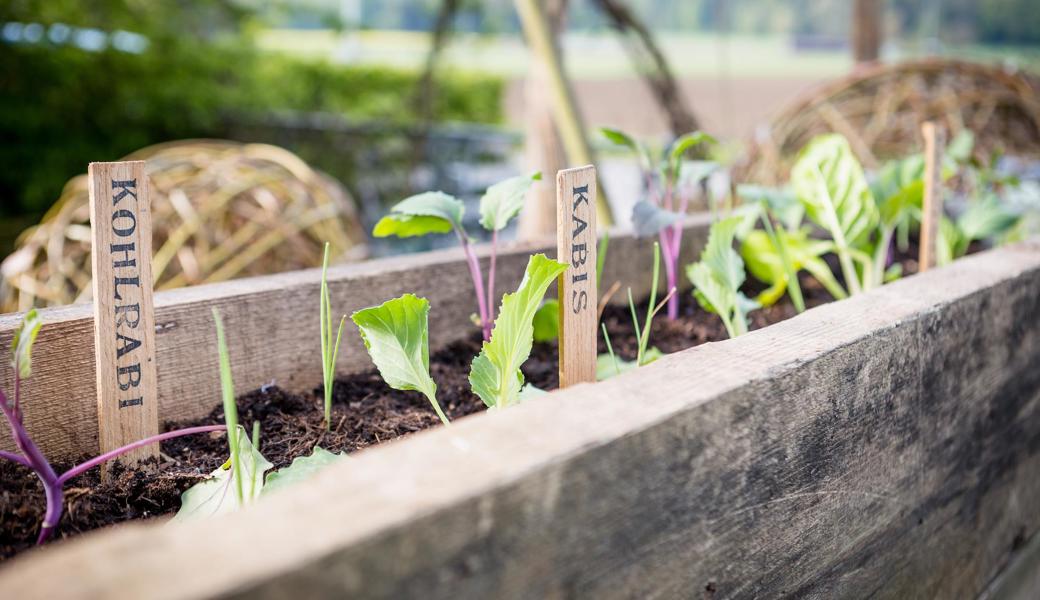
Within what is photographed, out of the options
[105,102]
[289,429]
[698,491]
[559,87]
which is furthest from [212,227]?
[105,102]

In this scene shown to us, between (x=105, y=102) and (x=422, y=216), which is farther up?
(x=105, y=102)

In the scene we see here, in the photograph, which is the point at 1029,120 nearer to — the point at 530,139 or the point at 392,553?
the point at 530,139

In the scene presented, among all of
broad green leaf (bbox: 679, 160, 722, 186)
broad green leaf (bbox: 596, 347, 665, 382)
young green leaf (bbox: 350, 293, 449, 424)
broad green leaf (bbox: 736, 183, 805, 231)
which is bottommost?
broad green leaf (bbox: 596, 347, 665, 382)

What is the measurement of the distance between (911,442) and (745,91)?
33.3ft

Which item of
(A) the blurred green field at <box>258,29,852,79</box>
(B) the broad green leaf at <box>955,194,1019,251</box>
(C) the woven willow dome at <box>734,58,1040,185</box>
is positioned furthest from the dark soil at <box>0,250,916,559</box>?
(A) the blurred green field at <box>258,29,852,79</box>

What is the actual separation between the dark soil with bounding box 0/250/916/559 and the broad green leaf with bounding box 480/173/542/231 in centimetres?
19

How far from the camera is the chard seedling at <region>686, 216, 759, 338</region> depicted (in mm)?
953

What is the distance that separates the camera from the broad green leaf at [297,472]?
60 centimetres

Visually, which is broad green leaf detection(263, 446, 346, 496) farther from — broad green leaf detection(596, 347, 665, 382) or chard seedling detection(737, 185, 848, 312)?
chard seedling detection(737, 185, 848, 312)

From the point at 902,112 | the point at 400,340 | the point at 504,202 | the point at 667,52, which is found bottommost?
the point at 400,340

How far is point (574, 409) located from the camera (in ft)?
1.74

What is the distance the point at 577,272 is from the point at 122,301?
358 millimetres

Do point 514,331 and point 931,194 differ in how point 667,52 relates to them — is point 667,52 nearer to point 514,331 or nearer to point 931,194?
point 931,194

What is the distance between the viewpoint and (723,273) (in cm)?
96
